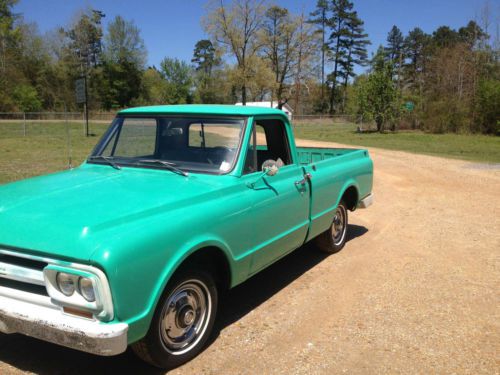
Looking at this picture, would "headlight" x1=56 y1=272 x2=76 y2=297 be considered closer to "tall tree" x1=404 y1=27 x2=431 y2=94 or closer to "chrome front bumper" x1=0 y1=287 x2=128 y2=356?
"chrome front bumper" x1=0 y1=287 x2=128 y2=356

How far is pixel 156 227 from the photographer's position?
285 cm

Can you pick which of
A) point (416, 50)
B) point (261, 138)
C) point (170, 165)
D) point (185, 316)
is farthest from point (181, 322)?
point (416, 50)

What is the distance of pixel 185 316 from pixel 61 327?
34.5 inches

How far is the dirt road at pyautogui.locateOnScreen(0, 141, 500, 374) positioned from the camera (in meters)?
3.28

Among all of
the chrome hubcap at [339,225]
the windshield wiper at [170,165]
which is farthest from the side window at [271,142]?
the chrome hubcap at [339,225]

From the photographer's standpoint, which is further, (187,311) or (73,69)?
(73,69)

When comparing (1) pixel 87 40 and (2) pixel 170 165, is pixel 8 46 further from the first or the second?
(2) pixel 170 165

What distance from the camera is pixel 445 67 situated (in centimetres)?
4097

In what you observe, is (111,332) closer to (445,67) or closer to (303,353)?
(303,353)

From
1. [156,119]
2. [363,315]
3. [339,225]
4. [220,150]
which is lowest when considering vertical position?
[363,315]

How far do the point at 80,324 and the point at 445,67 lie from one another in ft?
145

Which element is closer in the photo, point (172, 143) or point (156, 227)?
point (156, 227)

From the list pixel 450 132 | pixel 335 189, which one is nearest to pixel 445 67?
pixel 450 132

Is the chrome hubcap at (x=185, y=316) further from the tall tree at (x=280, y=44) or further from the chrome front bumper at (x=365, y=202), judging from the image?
the tall tree at (x=280, y=44)
